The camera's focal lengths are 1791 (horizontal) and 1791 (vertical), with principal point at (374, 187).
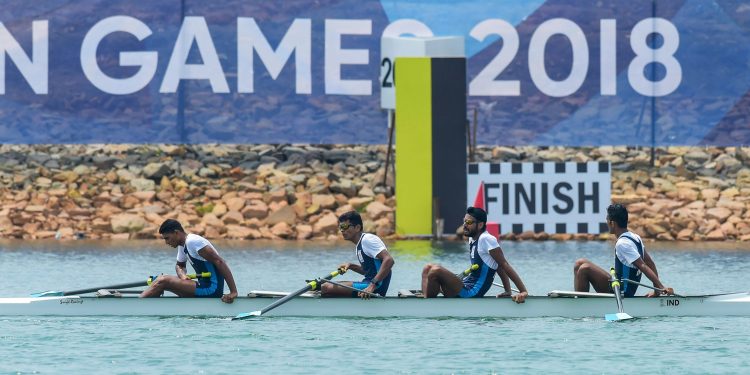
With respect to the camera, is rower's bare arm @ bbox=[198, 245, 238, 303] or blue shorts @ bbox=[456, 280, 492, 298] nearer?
rower's bare arm @ bbox=[198, 245, 238, 303]

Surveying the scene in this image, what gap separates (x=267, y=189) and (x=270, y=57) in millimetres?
3039

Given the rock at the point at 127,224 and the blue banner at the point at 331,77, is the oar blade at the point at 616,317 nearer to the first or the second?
the blue banner at the point at 331,77

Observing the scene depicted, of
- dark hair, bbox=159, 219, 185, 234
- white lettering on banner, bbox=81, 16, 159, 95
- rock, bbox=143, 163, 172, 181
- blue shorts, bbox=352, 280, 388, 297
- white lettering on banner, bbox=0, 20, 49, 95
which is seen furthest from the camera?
rock, bbox=143, 163, 172, 181

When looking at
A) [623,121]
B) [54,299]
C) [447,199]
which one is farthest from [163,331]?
[623,121]

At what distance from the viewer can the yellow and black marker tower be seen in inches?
1483

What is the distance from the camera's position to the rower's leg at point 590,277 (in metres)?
24.2

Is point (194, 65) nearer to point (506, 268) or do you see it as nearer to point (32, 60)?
point (32, 60)

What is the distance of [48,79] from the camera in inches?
1518

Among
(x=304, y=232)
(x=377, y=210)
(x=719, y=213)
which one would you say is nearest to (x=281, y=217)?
(x=304, y=232)

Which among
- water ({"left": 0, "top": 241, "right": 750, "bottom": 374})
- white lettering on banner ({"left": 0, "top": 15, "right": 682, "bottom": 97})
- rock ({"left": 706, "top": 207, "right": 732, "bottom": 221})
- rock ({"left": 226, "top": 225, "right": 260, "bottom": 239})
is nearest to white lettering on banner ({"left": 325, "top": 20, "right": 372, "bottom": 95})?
white lettering on banner ({"left": 0, "top": 15, "right": 682, "bottom": 97})

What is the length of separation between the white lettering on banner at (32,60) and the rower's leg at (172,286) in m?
15.2

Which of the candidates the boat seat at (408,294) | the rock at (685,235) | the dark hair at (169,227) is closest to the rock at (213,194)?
the rock at (685,235)

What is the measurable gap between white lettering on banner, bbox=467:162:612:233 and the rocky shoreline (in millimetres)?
662

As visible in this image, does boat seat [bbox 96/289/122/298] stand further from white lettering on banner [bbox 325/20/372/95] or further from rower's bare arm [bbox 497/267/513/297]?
white lettering on banner [bbox 325/20/372/95]
